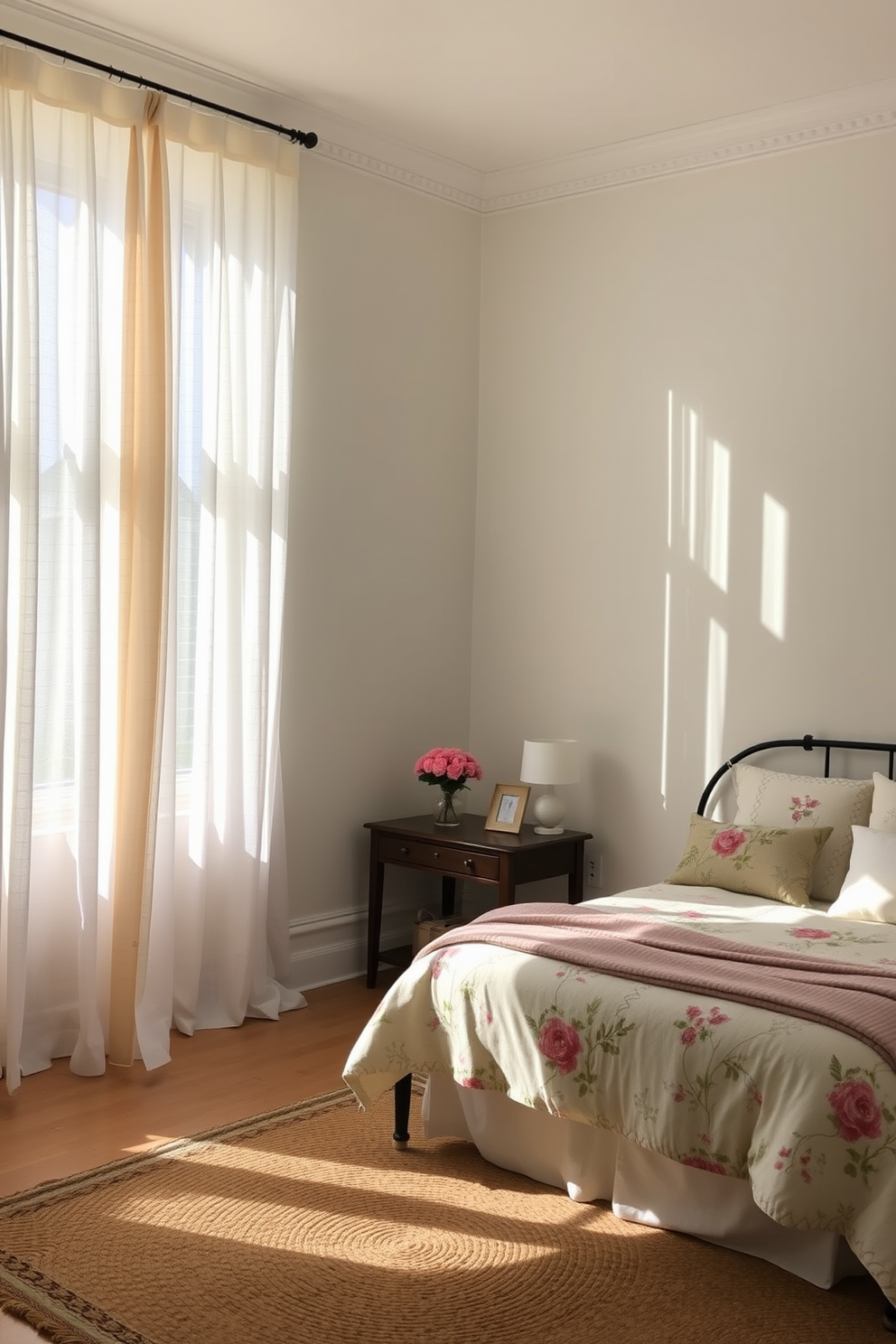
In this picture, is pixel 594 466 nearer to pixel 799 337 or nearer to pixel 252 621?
pixel 799 337

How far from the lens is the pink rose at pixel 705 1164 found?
280 centimetres

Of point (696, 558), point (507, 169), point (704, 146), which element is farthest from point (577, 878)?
point (507, 169)

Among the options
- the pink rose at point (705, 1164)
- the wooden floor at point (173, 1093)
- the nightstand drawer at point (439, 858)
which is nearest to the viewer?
the pink rose at point (705, 1164)

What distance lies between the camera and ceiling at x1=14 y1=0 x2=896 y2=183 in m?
3.85

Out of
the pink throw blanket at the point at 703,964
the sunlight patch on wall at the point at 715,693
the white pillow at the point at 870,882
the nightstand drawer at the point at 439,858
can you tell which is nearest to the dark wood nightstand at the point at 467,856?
the nightstand drawer at the point at 439,858

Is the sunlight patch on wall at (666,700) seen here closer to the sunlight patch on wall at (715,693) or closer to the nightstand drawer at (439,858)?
the sunlight patch on wall at (715,693)

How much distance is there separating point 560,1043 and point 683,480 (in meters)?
2.50

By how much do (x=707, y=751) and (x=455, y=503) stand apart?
5.03ft

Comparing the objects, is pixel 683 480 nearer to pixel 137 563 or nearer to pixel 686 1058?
pixel 137 563

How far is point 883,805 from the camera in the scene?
4.05m

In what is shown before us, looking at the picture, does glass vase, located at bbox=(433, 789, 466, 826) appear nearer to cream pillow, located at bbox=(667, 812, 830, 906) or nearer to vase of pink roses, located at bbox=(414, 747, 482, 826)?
vase of pink roses, located at bbox=(414, 747, 482, 826)

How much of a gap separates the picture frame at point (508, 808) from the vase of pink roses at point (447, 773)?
0.11 m

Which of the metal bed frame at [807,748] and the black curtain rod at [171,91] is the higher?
the black curtain rod at [171,91]

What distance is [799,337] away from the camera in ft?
15.0
